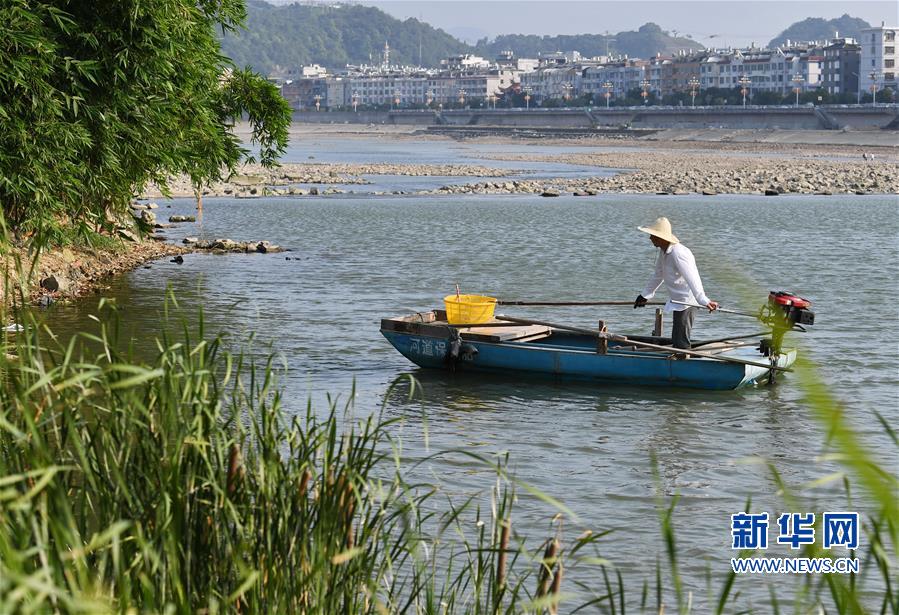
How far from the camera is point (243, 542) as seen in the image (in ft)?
14.1

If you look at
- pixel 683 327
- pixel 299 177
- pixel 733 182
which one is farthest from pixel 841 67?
pixel 683 327

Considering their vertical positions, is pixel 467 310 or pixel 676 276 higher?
pixel 676 276

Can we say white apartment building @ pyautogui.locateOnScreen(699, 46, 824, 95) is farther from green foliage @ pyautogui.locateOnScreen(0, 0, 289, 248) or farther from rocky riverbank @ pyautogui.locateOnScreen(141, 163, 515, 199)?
green foliage @ pyautogui.locateOnScreen(0, 0, 289, 248)

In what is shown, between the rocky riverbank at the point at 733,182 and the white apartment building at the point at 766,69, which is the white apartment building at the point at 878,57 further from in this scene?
the rocky riverbank at the point at 733,182

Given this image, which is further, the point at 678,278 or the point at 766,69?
the point at 766,69

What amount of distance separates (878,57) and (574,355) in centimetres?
15606

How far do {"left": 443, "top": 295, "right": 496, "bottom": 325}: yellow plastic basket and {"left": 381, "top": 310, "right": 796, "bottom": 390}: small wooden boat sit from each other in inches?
4.1

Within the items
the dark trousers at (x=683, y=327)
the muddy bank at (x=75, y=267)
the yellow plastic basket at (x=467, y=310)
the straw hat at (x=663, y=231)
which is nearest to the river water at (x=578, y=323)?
the muddy bank at (x=75, y=267)

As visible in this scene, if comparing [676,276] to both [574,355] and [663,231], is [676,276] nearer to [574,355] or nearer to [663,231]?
[663,231]

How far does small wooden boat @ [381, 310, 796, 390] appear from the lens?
44.0ft

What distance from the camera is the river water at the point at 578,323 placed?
31.2 ft

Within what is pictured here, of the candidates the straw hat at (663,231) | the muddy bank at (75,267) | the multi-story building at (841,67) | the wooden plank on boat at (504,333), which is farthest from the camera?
the multi-story building at (841,67)

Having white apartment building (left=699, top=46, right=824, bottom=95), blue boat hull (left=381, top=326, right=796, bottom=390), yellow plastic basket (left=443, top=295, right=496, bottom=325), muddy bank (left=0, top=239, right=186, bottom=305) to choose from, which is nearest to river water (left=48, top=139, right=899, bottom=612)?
blue boat hull (left=381, top=326, right=796, bottom=390)

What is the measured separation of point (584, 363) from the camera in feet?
45.0
